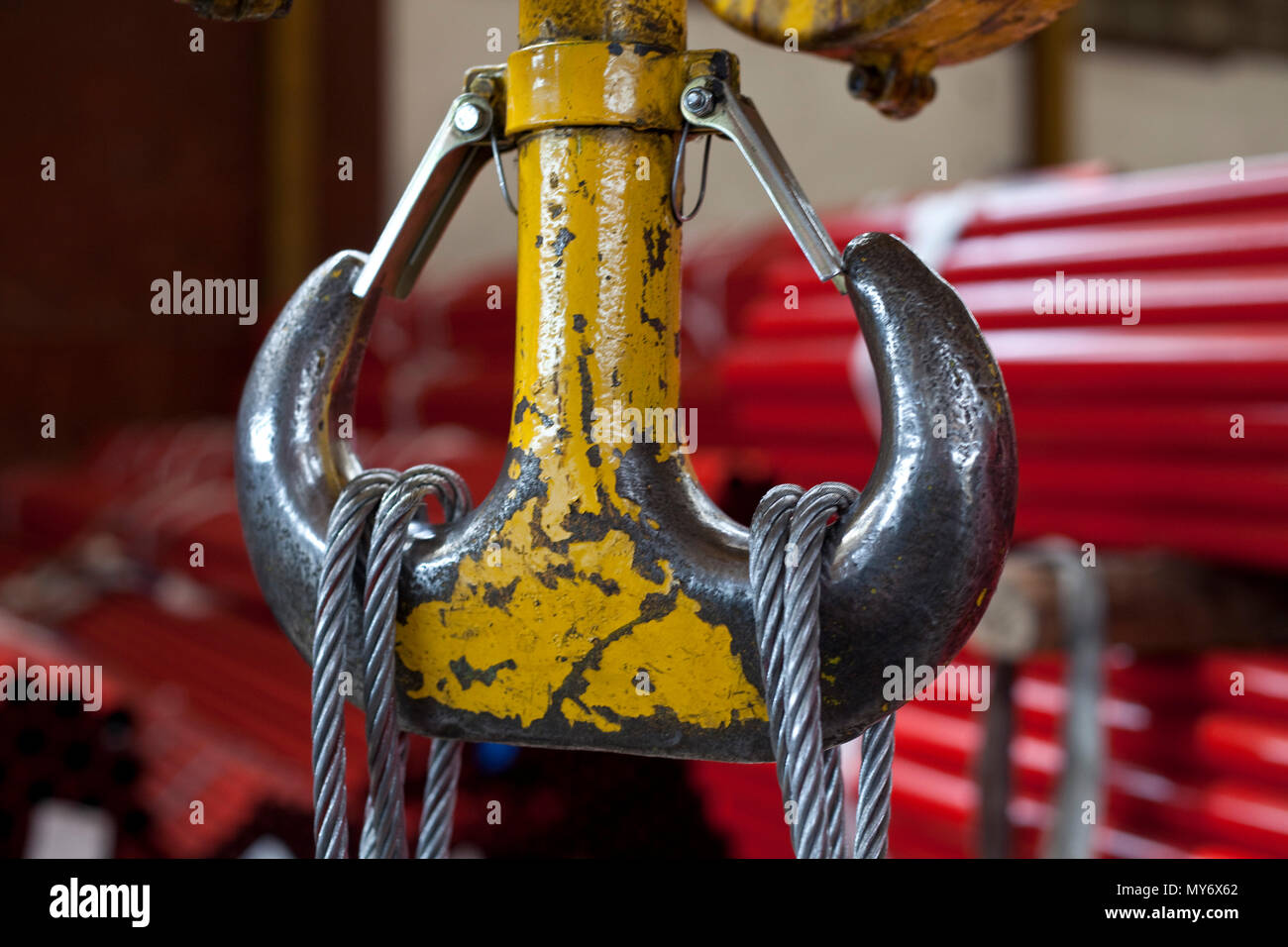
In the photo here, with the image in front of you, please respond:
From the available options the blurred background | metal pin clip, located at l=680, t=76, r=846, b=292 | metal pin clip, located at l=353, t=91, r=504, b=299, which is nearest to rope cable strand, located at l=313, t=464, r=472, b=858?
metal pin clip, located at l=353, t=91, r=504, b=299

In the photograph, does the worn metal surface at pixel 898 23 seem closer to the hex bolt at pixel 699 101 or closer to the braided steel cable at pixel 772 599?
the hex bolt at pixel 699 101

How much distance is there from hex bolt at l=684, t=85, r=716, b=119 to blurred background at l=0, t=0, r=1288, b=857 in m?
1.06

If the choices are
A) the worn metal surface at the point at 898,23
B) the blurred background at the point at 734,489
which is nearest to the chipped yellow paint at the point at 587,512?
the worn metal surface at the point at 898,23

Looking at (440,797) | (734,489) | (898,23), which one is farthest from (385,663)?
(734,489)

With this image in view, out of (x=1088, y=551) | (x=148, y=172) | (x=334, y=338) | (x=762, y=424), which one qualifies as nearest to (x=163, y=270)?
(x=148, y=172)

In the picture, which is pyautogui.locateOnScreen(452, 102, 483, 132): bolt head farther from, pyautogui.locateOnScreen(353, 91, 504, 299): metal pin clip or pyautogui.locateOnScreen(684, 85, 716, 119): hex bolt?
pyautogui.locateOnScreen(684, 85, 716, 119): hex bolt

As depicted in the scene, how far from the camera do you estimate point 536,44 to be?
1.87 feet

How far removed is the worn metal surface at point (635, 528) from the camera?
0.52 metres

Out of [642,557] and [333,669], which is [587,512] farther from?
[333,669]

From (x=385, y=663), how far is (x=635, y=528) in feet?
0.42

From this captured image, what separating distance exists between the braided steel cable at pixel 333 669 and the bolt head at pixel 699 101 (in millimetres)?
236

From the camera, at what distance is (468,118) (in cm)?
59

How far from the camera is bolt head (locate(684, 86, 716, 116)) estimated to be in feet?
1.81
